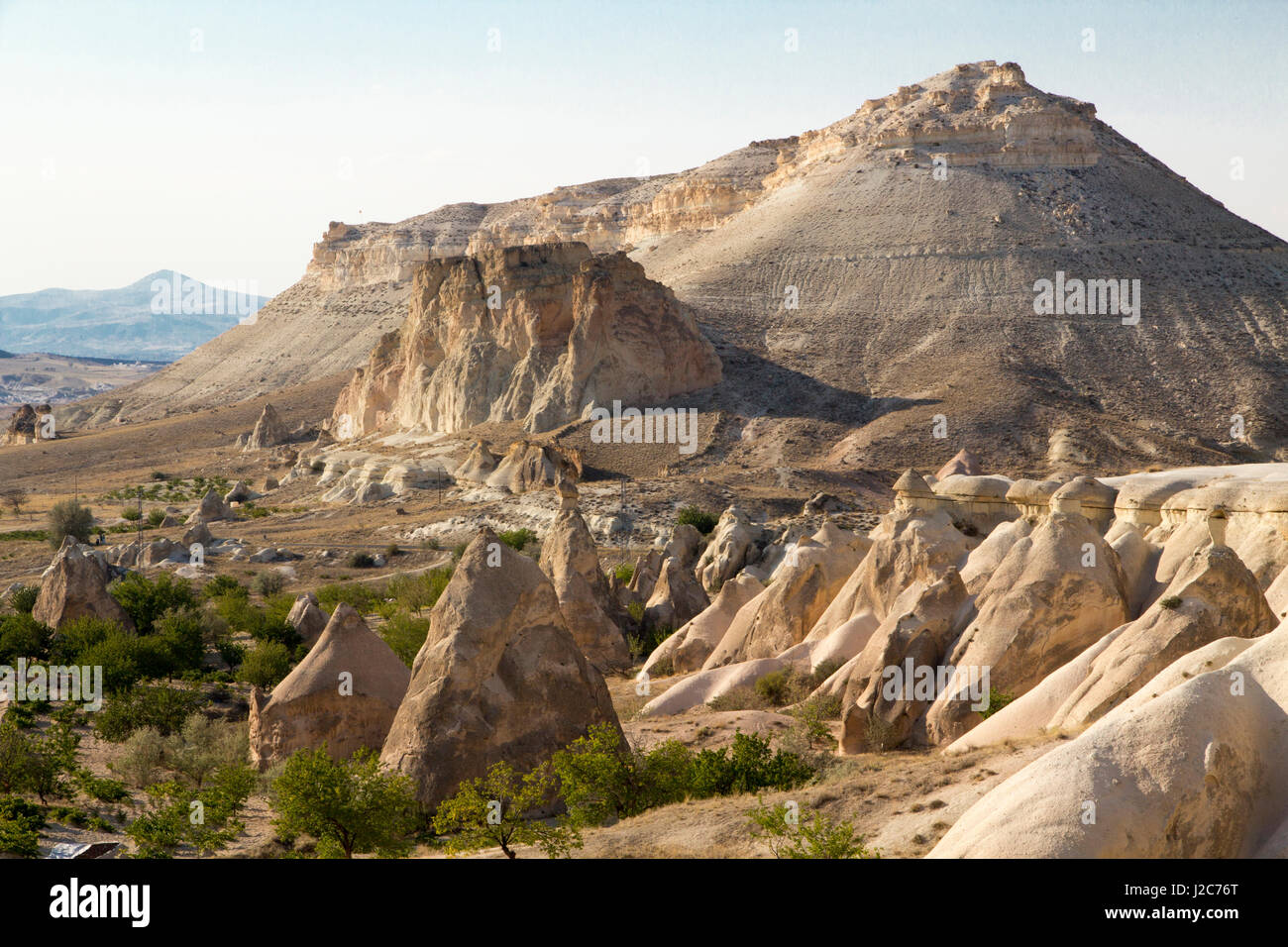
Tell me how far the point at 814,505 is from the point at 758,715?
27.4 m

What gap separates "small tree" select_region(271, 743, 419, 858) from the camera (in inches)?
508

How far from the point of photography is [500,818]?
13.0 m

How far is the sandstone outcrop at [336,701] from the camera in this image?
1762cm

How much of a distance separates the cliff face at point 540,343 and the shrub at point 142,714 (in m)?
39.8

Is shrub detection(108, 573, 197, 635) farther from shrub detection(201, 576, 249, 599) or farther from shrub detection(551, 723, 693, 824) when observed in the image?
shrub detection(551, 723, 693, 824)

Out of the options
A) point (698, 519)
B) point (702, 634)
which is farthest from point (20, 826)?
point (698, 519)

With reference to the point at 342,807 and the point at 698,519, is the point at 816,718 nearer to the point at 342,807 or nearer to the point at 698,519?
the point at 342,807

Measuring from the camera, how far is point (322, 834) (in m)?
13.2

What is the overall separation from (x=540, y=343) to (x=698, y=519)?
23.1m

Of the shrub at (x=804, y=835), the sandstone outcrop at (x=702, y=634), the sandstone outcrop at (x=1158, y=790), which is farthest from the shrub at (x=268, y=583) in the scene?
the sandstone outcrop at (x=1158, y=790)

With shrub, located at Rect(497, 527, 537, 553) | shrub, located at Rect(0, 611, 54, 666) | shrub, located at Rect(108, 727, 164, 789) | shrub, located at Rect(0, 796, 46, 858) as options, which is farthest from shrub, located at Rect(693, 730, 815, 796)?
shrub, located at Rect(497, 527, 537, 553)

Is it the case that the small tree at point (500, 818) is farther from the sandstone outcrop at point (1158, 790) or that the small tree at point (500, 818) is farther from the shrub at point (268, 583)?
the shrub at point (268, 583)

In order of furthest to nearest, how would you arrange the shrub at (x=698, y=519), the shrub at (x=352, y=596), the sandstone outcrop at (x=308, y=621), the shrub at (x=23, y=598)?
the shrub at (x=698, y=519)
the shrub at (x=352, y=596)
the shrub at (x=23, y=598)
the sandstone outcrop at (x=308, y=621)
